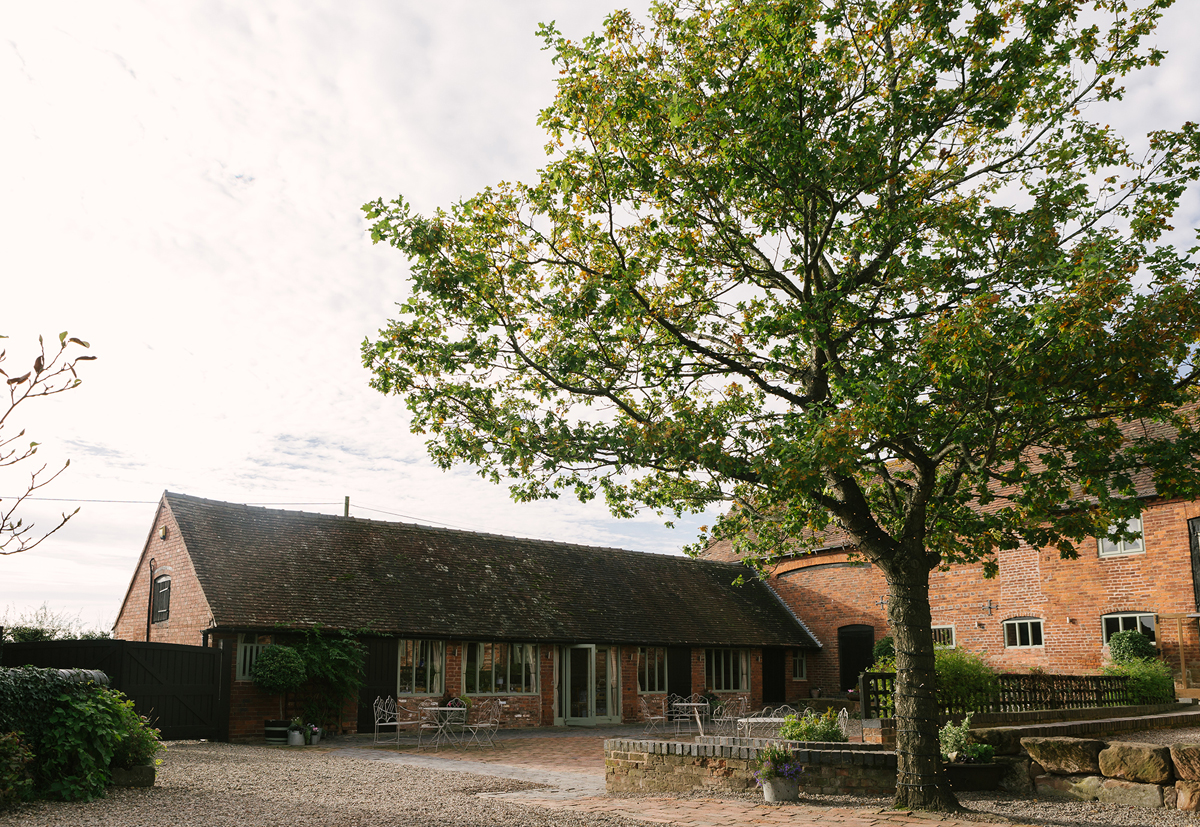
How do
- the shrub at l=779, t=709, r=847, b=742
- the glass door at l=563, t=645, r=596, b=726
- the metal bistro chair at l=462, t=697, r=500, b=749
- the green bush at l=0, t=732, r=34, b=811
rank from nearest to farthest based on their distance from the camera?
1. the green bush at l=0, t=732, r=34, b=811
2. the shrub at l=779, t=709, r=847, b=742
3. the metal bistro chair at l=462, t=697, r=500, b=749
4. the glass door at l=563, t=645, r=596, b=726

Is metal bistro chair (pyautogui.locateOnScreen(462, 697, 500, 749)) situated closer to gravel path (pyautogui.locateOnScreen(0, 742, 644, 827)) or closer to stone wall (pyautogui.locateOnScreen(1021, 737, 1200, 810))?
gravel path (pyautogui.locateOnScreen(0, 742, 644, 827))

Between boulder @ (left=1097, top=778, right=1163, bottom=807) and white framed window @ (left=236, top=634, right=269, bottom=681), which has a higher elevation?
white framed window @ (left=236, top=634, right=269, bottom=681)

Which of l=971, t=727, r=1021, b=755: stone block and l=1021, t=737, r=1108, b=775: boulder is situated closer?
l=1021, t=737, r=1108, b=775: boulder

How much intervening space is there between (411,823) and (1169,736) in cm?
1179

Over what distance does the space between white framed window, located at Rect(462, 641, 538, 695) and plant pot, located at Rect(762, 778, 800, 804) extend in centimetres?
1336

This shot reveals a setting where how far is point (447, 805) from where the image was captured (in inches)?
384

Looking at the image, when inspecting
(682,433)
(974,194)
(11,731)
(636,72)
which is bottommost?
(11,731)

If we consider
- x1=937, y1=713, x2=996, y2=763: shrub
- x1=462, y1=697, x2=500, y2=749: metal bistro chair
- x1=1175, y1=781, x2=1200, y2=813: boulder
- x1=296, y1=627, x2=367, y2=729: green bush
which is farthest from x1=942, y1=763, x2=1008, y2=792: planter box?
x1=296, y1=627, x2=367, y2=729: green bush

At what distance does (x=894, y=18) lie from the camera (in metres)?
10.0

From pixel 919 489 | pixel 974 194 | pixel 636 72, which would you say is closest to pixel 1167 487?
pixel 919 489

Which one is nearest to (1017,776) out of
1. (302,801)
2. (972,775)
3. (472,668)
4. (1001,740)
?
(1001,740)

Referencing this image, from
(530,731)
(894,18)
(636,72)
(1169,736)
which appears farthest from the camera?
(530,731)

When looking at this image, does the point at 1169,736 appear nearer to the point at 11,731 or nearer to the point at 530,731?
the point at 530,731

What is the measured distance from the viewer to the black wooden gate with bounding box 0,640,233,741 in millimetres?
17109
